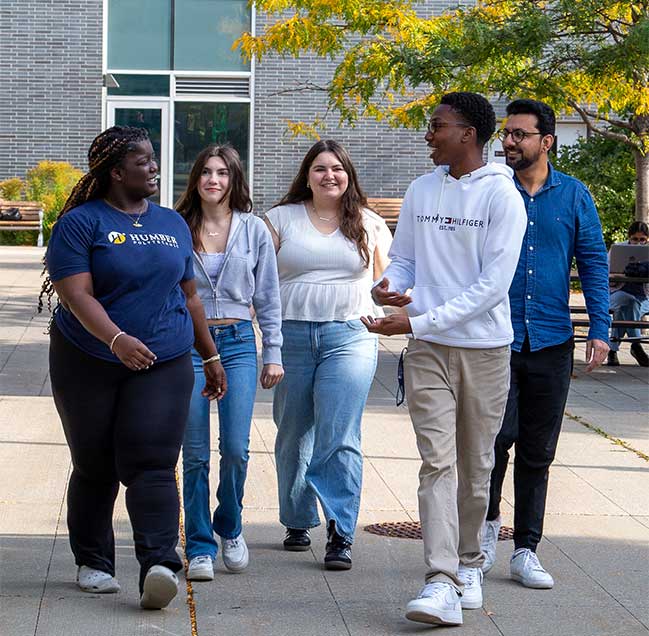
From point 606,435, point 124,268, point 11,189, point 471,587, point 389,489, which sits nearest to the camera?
point 124,268

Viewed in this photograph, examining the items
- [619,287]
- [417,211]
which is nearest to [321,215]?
[417,211]

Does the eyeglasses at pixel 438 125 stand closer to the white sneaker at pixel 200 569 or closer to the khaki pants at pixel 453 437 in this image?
the khaki pants at pixel 453 437

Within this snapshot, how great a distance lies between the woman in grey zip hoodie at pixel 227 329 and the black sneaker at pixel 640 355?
26.4 ft

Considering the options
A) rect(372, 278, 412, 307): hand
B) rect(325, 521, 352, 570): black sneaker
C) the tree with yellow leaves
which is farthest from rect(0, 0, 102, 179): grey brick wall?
rect(372, 278, 412, 307): hand

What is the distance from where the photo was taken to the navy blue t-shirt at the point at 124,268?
4598 mm

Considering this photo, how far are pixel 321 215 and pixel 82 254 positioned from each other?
57.8 inches

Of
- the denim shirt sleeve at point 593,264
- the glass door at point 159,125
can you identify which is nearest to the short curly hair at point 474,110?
the denim shirt sleeve at point 593,264

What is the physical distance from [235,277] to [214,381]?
49 cm

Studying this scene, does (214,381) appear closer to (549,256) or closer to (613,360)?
(549,256)

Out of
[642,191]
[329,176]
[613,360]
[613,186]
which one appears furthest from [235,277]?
[613,186]

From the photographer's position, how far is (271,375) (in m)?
5.36

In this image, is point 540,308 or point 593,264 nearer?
point 540,308

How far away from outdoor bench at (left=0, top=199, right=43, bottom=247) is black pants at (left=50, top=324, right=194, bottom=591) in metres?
20.8

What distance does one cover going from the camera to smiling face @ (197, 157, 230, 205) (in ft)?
18.0
